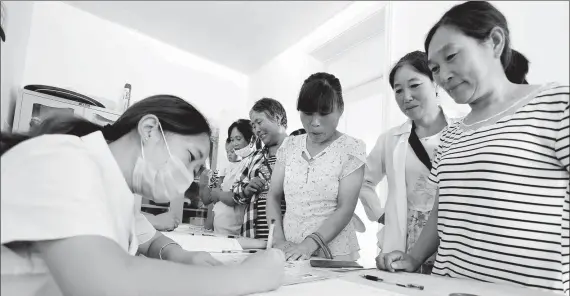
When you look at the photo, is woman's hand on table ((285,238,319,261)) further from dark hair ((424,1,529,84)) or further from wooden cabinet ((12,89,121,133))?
wooden cabinet ((12,89,121,133))

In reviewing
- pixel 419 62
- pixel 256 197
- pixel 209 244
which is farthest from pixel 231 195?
pixel 419 62

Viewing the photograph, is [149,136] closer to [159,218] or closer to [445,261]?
[445,261]

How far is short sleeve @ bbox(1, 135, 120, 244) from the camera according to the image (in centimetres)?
43

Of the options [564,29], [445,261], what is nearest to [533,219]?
[445,261]

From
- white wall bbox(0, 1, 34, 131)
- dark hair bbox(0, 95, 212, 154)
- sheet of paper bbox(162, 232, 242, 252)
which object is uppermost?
white wall bbox(0, 1, 34, 131)

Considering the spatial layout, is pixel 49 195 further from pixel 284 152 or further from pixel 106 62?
pixel 106 62

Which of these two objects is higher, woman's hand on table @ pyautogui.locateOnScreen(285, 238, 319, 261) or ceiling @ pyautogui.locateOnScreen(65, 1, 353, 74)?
ceiling @ pyautogui.locateOnScreen(65, 1, 353, 74)

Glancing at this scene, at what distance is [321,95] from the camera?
1.39 metres

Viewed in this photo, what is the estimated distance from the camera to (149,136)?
2.33 ft

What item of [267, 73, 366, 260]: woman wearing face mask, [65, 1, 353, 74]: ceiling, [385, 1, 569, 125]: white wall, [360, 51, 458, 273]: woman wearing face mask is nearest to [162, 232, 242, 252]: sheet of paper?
[267, 73, 366, 260]: woman wearing face mask

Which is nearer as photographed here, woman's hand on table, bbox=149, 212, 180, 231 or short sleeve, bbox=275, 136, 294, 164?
short sleeve, bbox=275, 136, 294, 164

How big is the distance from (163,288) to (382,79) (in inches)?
113

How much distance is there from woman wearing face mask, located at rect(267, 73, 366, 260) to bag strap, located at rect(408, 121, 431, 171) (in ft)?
0.61

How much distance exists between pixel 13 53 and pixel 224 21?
6.35 ft
